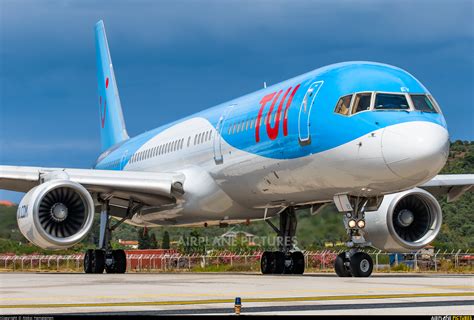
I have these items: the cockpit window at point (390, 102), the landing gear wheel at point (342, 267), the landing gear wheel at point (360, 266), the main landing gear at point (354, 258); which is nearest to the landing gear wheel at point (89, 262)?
the main landing gear at point (354, 258)

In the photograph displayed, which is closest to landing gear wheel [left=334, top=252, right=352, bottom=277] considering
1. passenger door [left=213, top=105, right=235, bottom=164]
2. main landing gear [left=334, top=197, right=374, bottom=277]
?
main landing gear [left=334, top=197, right=374, bottom=277]

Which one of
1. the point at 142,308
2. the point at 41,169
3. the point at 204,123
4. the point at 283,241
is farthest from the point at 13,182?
the point at 142,308

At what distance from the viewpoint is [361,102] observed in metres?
17.2

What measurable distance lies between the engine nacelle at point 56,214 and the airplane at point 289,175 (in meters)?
0.03

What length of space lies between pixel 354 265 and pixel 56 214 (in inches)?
295

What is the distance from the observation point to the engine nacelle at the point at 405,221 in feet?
65.8

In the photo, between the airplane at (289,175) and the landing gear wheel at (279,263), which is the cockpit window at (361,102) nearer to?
the airplane at (289,175)

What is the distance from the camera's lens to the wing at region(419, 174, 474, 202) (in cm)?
2280

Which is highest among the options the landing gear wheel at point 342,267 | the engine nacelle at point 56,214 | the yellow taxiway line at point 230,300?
the engine nacelle at point 56,214

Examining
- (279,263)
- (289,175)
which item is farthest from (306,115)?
(279,263)

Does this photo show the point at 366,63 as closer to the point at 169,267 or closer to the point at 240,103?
the point at 240,103

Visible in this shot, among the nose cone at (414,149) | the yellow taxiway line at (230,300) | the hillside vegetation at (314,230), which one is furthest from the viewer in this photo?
the hillside vegetation at (314,230)

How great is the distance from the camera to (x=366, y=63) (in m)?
18.6

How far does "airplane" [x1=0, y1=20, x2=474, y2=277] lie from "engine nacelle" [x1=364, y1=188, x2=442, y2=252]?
0.09 ft
